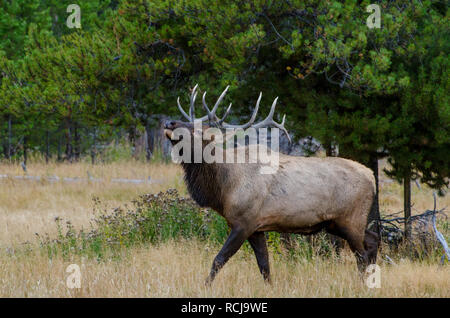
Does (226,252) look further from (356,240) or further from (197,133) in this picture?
(356,240)

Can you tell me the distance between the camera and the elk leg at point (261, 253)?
547cm

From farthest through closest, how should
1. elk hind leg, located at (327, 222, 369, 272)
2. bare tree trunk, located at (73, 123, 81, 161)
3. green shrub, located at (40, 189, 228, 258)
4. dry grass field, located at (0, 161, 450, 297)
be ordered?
bare tree trunk, located at (73, 123, 81, 161) < green shrub, located at (40, 189, 228, 258) < elk hind leg, located at (327, 222, 369, 272) < dry grass field, located at (0, 161, 450, 297)

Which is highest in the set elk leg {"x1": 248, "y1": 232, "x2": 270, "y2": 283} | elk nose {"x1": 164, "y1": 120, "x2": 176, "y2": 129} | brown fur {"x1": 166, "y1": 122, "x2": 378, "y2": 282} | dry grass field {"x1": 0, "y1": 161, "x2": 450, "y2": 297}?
elk nose {"x1": 164, "y1": 120, "x2": 176, "y2": 129}

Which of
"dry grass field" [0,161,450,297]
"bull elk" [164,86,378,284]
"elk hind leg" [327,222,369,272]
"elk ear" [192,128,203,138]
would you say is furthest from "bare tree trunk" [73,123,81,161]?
"elk hind leg" [327,222,369,272]

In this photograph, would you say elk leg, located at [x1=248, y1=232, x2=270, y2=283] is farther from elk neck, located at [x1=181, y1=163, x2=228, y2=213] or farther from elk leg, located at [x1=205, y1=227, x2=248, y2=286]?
elk neck, located at [x1=181, y1=163, x2=228, y2=213]


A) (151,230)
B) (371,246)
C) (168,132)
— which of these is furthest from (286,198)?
(151,230)

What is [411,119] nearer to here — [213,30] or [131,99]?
[213,30]

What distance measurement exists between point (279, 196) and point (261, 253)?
0.62m

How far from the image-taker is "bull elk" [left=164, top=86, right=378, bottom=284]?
5.24 meters

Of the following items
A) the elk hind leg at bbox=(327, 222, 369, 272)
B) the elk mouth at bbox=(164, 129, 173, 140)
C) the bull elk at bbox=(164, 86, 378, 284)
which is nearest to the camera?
the elk mouth at bbox=(164, 129, 173, 140)

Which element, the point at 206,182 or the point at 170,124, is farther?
the point at 206,182

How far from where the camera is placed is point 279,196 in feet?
17.6

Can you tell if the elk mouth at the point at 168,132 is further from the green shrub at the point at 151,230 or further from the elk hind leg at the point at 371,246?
the green shrub at the point at 151,230

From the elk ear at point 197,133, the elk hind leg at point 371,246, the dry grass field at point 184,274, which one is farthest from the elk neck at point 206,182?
the elk hind leg at point 371,246
